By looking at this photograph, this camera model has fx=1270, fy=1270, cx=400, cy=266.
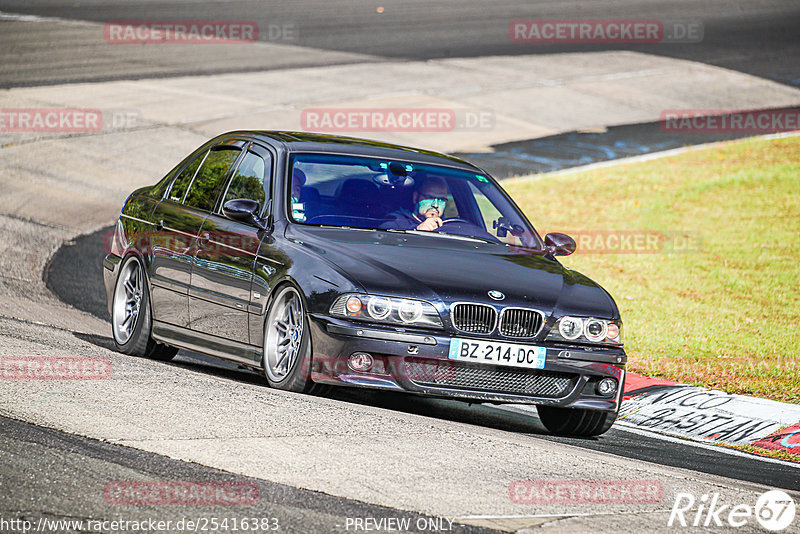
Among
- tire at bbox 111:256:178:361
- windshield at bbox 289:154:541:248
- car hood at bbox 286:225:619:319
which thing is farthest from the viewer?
tire at bbox 111:256:178:361

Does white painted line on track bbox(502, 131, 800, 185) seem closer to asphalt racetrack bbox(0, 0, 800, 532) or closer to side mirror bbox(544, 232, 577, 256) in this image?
asphalt racetrack bbox(0, 0, 800, 532)

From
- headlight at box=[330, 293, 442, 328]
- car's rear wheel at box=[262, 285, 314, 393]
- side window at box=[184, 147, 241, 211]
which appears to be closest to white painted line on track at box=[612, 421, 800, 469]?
headlight at box=[330, 293, 442, 328]

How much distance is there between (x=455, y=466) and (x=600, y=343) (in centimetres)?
210

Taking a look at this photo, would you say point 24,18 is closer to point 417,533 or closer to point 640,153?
point 640,153

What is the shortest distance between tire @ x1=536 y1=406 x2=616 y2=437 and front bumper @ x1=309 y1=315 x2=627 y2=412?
461 millimetres

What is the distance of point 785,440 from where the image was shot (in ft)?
27.6

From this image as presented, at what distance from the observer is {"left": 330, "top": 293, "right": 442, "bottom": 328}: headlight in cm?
711

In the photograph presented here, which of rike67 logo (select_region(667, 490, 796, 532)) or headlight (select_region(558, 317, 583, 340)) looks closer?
rike67 logo (select_region(667, 490, 796, 532))

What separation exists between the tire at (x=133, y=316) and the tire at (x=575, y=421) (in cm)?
290

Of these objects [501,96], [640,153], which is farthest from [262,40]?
[640,153]

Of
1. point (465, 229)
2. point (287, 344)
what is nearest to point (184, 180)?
point (465, 229)

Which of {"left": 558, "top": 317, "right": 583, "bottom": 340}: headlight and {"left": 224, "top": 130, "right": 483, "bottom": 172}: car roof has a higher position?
{"left": 224, "top": 130, "right": 483, "bottom": 172}: car roof

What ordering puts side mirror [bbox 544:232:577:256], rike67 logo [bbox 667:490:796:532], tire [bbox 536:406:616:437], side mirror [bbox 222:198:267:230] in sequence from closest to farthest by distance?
1. rike67 logo [bbox 667:490:796:532]
2. tire [bbox 536:406:616:437]
3. side mirror [bbox 222:198:267:230]
4. side mirror [bbox 544:232:577:256]

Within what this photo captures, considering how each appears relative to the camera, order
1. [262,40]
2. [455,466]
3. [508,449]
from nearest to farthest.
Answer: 1. [455,466]
2. [508,449]
3. [262,40]
